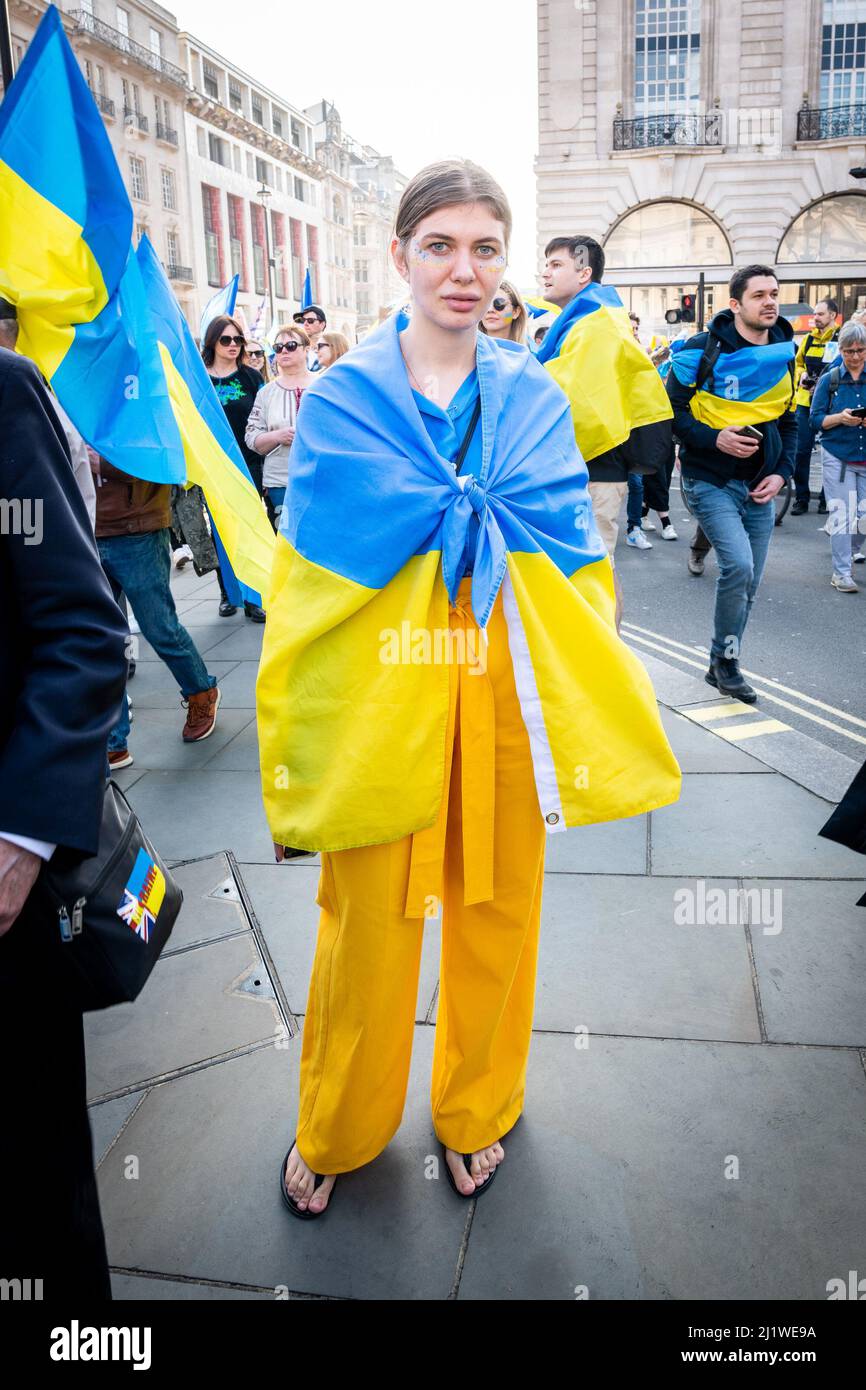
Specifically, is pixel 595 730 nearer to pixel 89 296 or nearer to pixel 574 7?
pixel 89 296

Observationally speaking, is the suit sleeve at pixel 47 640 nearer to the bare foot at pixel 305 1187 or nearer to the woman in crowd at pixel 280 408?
the bare foot at pixel 305 1187

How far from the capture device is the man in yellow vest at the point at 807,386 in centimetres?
1209

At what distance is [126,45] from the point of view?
160 ft

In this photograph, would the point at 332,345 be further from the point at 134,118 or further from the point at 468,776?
the point at 134,118

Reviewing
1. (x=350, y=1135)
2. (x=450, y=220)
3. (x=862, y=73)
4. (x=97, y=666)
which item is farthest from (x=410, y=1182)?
(x=862, y=73)

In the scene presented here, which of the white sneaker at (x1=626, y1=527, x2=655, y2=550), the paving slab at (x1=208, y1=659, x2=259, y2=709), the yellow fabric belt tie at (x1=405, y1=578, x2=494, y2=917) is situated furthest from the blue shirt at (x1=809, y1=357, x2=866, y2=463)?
the yellow fabric belt tie at (x1=405, y1=578, x2=494, y2=917)

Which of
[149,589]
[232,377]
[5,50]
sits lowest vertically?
[149,589]

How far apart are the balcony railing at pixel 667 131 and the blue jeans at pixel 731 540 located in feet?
97.7

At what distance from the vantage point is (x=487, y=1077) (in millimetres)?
2268

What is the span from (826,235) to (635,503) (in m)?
26.6

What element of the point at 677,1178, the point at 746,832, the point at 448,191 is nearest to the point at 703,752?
the point at 746,832

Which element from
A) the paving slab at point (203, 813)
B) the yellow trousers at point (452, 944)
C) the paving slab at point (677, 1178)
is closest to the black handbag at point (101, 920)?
the yellow trousers at point (452, 944)

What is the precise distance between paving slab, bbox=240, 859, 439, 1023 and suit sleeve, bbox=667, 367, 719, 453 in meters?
3.51

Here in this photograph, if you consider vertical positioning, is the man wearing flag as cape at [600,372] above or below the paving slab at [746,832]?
above
